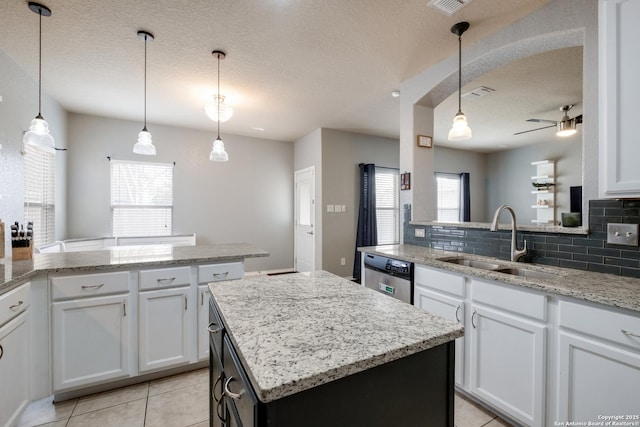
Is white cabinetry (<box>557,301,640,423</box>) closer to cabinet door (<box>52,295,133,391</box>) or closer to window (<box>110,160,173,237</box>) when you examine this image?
cabinet door (<box>52,295,133,391</box>)

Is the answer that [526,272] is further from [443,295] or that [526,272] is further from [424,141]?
[424,141]

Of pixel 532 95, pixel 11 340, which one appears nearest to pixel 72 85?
pixel 11 340

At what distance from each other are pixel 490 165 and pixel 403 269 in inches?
259

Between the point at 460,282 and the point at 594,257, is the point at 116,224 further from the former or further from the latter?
the point at 594,257

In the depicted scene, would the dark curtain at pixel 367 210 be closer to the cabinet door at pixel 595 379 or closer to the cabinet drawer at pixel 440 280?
the cabinet drawer at pixel 440 280

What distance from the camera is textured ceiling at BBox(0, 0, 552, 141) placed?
2055mm

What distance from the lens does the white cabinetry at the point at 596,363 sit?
1.18 m

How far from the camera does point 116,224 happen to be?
14.7ft

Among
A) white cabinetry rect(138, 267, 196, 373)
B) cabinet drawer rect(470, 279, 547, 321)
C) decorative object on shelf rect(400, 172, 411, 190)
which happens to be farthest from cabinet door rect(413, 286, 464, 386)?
white cabinetry rect(138, 267, 196, 373)

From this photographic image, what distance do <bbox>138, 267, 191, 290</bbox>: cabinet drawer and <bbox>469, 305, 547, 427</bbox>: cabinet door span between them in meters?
2.01

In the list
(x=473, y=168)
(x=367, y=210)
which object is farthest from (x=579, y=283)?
(x=473, y=168)

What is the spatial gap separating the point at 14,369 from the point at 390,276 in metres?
2.44

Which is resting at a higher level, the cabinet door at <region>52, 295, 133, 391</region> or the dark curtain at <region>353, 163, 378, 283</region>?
the dark curtain at <region>353, 163, 378, 283</region>

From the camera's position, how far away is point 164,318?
6.82 feet
